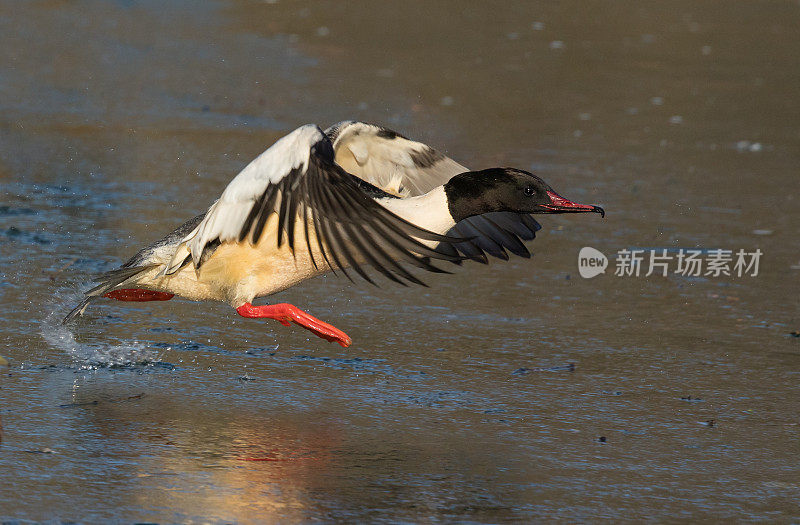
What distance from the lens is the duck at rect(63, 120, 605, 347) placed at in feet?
14.7

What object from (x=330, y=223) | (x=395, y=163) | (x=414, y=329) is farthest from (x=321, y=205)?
(x=414, y=329)

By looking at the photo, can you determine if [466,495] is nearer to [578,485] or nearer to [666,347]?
[578,485]

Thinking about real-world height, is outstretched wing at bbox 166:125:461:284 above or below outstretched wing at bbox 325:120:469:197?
below

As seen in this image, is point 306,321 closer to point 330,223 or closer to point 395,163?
point 330,223

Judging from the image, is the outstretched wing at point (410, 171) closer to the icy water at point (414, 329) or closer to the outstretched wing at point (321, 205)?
the icy water at point (414, 329)

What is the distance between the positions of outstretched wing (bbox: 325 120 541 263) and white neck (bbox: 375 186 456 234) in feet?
1.63

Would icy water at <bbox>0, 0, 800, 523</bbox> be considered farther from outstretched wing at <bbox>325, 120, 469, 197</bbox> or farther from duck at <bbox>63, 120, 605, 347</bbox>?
outstretched wing at <bbox>325, 120, 469, 197</bbox>

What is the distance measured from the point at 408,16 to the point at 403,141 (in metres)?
10.4

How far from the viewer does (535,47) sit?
14.5 metres

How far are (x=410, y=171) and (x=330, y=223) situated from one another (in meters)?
1.39

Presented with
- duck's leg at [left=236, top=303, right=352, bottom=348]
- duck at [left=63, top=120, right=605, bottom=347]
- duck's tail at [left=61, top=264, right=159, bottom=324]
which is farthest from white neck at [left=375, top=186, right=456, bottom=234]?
duck's tail at [left=61, top=264, right=159, bottom=324]

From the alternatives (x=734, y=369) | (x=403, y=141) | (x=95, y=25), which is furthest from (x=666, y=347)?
(x=95, y=25)

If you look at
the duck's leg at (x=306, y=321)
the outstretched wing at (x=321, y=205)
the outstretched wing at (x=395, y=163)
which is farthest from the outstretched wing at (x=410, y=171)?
the outstretched wing at (x=321, y=205)

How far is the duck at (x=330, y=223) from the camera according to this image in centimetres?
449
